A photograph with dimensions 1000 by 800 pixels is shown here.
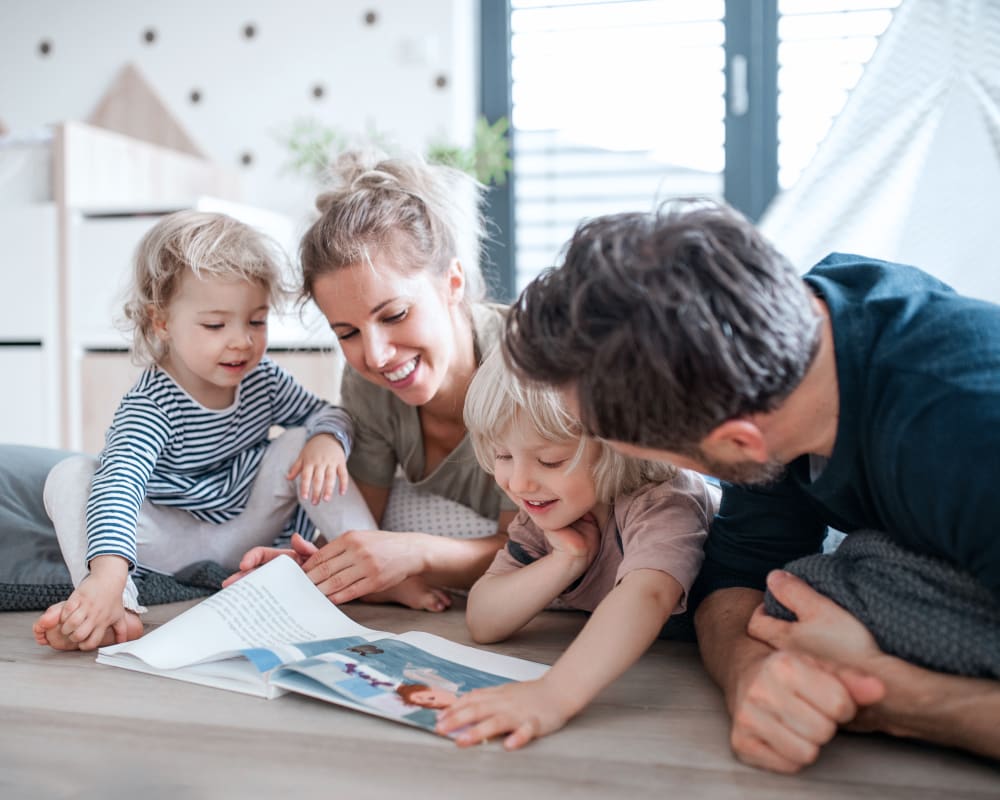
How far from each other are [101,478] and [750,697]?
0.80 m

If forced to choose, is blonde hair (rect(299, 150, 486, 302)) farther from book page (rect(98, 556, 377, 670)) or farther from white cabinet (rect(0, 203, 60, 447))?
white cabinet (rect(0, 203, 60, 447))

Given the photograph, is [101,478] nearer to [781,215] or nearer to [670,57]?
[781,215]

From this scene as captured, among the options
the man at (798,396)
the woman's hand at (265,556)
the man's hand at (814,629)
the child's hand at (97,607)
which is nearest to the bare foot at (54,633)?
the child's hand at (97,607)

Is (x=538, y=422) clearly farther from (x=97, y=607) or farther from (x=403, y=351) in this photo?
(x=97, y=607)

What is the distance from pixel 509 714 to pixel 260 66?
108 inches

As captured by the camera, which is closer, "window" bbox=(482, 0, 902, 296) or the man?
the man

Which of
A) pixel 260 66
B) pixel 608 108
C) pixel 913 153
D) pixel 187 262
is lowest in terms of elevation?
pixel 187 262

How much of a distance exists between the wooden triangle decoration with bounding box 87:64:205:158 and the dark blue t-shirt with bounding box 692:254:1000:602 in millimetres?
2720

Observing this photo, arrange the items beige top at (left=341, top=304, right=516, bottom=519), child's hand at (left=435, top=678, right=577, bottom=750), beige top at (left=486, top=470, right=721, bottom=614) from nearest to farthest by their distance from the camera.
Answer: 1. child's hand at (left=435, top=678, right=577, bottom=750)
2. beige top at (left=486, top=470, right=721, bottom=614)
3. beige top at (left=341, top=304, right=516, bottom=519)

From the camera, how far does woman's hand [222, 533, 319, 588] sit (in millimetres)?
1149

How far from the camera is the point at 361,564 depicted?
1140 mm

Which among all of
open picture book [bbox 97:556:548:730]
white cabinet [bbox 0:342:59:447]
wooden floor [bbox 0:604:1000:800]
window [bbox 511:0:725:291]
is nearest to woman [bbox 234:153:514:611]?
open picture book [bbox 97:556:548:730]

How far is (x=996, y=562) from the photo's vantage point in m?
0.62

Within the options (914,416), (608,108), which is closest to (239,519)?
(914,416)
